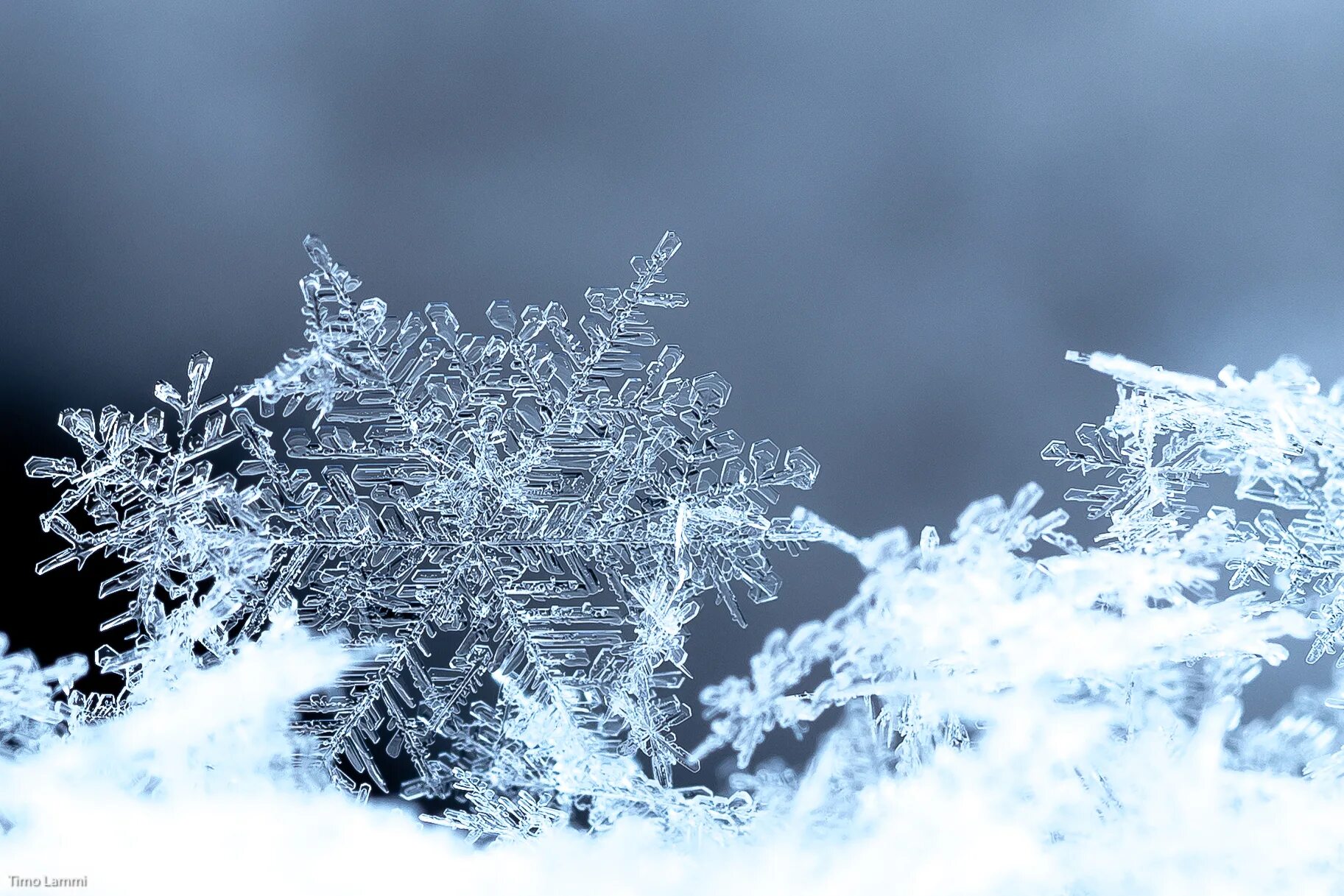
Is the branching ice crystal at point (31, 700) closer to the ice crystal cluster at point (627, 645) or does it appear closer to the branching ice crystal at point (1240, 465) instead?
the ice crystal cluster at point (627, 645)

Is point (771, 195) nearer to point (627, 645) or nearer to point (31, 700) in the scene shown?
point (627, 645)

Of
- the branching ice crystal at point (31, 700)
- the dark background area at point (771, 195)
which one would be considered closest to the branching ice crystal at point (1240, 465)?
the dark background area at point (771, 195)

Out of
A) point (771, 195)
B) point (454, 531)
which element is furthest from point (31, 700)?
point (771, 195)

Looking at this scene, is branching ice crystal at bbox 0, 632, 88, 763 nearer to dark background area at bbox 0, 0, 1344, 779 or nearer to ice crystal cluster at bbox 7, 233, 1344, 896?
ice crystal cluster at bbox 7, 233, 1344, 896

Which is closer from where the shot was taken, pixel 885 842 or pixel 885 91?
pixel 885 842

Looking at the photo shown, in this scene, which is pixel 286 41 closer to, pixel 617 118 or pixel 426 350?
pixel 617 118

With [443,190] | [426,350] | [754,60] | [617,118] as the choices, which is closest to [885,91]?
[754,60]

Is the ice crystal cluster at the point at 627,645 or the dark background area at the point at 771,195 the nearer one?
the ice crystal cluster at the point at 627,645
